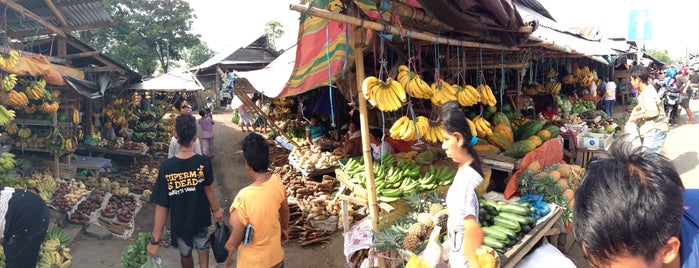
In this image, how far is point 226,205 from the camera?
22.4ft

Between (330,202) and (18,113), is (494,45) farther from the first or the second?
(18,113)

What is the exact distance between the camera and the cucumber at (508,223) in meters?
3.12

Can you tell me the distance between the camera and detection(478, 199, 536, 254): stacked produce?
2.96 metres

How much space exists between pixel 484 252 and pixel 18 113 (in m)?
7.97

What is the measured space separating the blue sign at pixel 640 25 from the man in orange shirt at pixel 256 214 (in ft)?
35.4

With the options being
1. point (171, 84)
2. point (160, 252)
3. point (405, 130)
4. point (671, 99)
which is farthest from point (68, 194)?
point (671, 99)

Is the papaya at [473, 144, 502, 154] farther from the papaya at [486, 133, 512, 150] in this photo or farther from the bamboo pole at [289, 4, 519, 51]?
the bamboo pole at [289, 4, 519, 51]

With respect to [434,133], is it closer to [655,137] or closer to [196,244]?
[196,244]

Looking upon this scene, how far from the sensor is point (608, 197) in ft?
3.27

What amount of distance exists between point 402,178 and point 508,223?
120cm

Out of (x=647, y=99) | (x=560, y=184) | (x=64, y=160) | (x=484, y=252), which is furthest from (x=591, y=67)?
(x=64, y=160)

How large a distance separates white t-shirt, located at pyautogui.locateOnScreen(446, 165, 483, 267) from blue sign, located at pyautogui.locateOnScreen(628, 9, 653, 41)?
396 inches

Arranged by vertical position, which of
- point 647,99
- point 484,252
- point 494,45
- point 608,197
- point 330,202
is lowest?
point 330,202

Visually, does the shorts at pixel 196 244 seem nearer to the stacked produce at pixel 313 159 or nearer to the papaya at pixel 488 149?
the stacked produce at pixel 313 159
